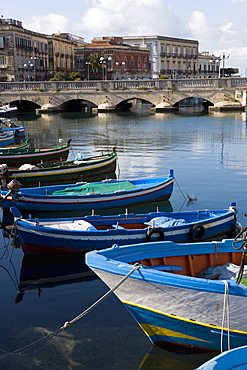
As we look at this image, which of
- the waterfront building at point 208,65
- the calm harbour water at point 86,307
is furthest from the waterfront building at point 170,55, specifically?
the calm harbour water at point 86,307

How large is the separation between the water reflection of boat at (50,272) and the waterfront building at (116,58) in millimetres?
86406

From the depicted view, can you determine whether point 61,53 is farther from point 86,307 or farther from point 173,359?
point 173,359

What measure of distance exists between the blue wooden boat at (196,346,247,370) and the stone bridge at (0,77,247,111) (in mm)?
62355

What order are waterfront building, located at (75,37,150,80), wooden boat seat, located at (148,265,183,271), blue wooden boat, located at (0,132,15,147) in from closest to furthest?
wooden boat seat, located at (148,265,183,271) < blue wooden boat, located at (0,132,15,147) < waterfront building, located at (75,37,150,80)

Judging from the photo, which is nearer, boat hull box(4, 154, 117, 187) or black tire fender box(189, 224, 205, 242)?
black tire fender box(189, 224, 205, 242)

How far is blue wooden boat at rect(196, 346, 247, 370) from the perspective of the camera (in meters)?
6.43

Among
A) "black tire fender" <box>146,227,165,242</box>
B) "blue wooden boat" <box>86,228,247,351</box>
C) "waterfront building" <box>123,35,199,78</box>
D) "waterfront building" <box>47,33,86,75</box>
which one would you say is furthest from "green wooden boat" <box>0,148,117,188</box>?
"waterfront building" <box>123,35,199,78</box>

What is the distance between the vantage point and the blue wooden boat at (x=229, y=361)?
21.1 ft

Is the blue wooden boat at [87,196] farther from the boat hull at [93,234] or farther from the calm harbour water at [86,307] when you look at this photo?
the boat hull at [93,234]

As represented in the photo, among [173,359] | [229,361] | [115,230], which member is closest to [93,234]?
[115,230]

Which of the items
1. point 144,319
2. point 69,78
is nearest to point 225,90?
point 69,78

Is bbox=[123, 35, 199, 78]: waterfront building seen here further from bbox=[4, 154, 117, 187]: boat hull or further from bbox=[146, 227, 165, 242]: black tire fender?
bbox=[146, 227, 165, 242]: black tire fender

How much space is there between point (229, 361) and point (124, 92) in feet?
215

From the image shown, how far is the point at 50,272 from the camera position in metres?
14.0
